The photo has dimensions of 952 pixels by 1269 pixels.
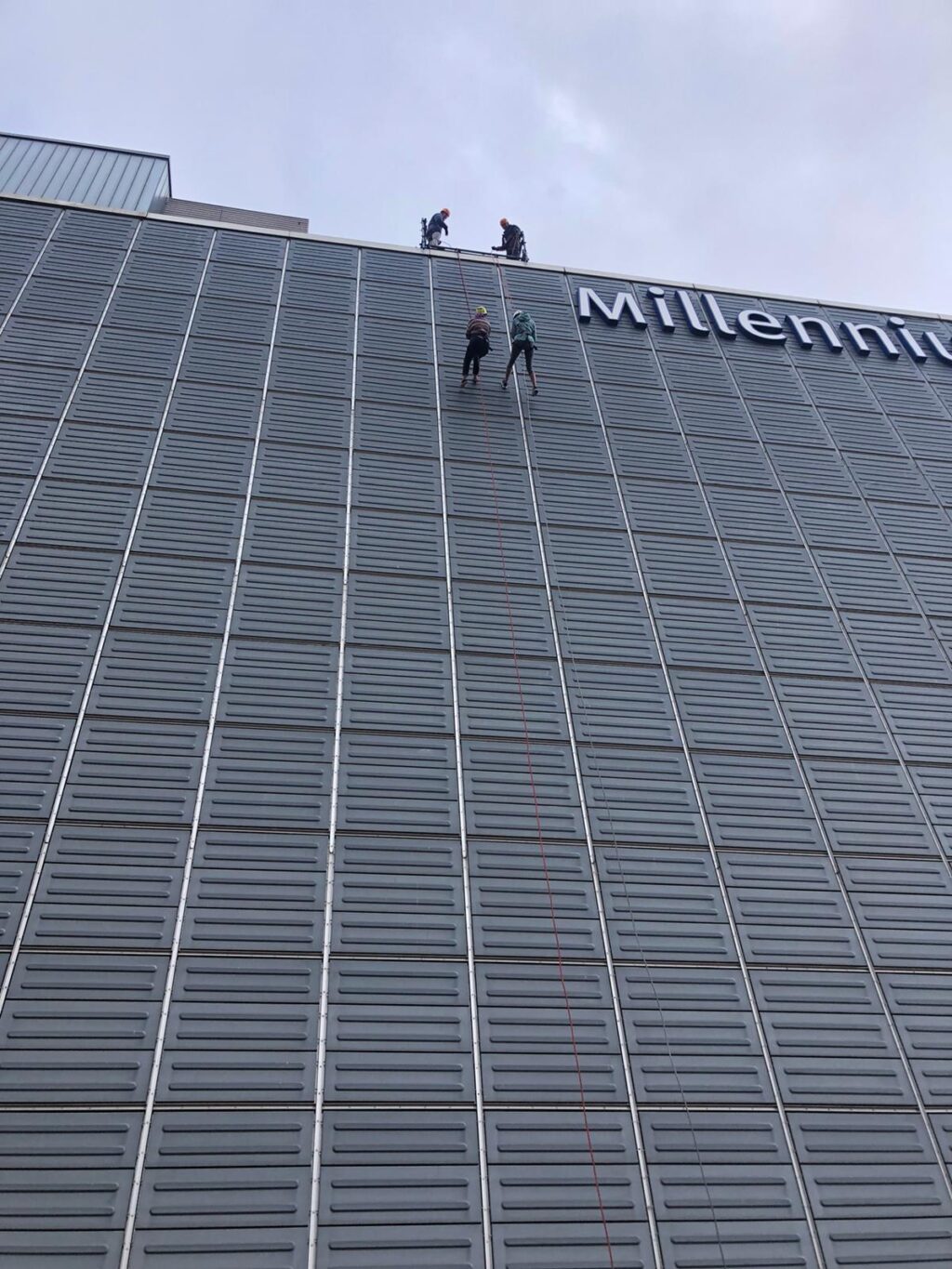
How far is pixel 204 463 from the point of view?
14062mm

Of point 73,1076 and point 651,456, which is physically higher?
point 651,456

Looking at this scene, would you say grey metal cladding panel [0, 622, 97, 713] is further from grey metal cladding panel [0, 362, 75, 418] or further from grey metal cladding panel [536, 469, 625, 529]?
grey metal cladding panel [536, 469, 625, 529]

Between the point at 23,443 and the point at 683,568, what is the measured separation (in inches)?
377

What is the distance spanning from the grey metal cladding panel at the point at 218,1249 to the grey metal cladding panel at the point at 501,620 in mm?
6812

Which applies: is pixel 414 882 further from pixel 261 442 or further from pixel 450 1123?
pixel 261 442

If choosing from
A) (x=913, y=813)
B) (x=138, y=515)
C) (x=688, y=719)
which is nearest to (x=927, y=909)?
(x=913, y=813)

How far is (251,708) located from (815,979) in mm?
6514

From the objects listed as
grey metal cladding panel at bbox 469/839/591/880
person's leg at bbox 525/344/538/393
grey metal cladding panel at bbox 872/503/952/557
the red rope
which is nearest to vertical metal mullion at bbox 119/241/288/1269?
grey metal cladding panel at bbox 469/839/591/880

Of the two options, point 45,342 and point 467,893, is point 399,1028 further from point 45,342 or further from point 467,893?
point 45,342

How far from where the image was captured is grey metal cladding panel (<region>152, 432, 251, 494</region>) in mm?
13719

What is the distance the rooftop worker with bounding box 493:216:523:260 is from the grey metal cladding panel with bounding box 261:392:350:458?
35.8 feet

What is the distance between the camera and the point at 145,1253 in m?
6.85

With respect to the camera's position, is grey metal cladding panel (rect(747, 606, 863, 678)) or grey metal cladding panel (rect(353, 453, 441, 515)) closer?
grey metal cladding panel (rect(747, 606, 863, 678))

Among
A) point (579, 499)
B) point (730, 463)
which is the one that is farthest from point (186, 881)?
point (730, 463)
